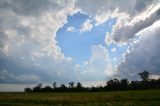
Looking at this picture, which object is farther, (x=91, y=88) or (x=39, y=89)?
(x=39, y=89)

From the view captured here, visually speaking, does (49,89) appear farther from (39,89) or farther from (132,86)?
(132,86)

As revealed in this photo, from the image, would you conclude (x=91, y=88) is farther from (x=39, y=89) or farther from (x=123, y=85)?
(x=39, y=89)

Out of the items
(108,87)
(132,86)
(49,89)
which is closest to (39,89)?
(49,89)

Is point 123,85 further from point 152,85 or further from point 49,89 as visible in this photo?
point 49,89

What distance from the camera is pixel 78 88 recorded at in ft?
580

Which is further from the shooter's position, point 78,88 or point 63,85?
point 63,85

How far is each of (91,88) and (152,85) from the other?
52573 mm

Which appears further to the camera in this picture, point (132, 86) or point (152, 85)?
point (152, 85)

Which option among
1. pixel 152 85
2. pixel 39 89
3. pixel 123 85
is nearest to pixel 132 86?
pixel 123 85

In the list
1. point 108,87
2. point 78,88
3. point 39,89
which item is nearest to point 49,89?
point 39,89

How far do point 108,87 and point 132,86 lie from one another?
16670 millimetres

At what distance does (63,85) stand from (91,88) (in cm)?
3113

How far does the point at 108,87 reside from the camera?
582 ft

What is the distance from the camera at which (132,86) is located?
181500 millimetres
